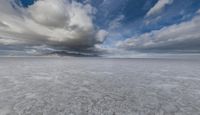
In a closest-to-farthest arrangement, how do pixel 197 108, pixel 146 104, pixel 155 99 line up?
pixel 197 108 < pixel 146 104 < pixel 155 99

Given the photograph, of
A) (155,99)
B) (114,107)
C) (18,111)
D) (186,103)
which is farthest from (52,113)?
(186,103)

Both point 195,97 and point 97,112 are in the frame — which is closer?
point 97,112

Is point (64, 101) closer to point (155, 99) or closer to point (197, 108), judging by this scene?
point (155, 99)

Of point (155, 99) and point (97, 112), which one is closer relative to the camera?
point (97, 112)

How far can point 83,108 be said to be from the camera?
387 centimetres

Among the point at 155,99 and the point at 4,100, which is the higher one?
the point at 4,100

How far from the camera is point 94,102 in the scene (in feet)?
14.5

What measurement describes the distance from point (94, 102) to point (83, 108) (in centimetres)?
67

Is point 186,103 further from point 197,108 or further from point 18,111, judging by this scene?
point 18,111

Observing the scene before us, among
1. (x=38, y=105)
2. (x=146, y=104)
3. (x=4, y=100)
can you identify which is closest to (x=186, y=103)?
(x=146, y=104)

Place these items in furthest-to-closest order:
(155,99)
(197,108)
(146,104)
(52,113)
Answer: (155,99) < (146,104) < (197,108) < (52,113)

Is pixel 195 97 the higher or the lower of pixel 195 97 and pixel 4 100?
the lower

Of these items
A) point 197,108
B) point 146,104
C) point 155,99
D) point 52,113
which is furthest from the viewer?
point 155,99

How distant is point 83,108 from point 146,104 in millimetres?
2699
